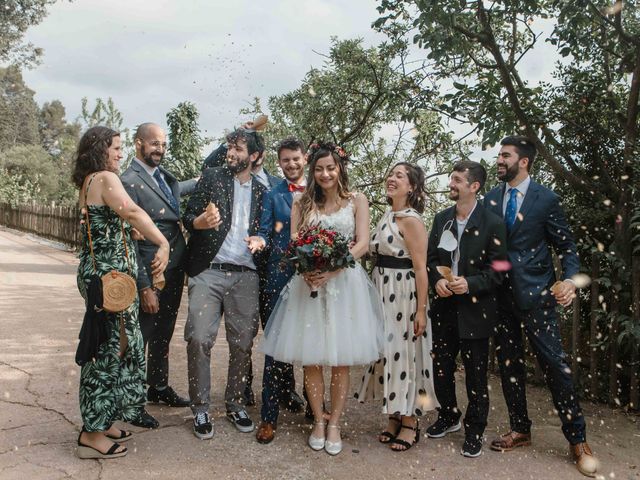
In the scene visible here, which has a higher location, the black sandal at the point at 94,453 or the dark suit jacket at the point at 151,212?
the dark suit jacket at the point at 151,212

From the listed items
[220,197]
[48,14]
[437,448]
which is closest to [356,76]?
[220,197]

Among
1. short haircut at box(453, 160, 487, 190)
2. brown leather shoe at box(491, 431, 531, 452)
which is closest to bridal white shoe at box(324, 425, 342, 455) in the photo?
brown leather shoe at box(491, 431, 531, 452)

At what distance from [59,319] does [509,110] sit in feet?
22.3

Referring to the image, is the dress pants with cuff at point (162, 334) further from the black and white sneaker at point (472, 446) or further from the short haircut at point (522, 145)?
the short haircut at point (522, 145)

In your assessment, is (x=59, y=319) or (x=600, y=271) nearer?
(x=600, y=271)

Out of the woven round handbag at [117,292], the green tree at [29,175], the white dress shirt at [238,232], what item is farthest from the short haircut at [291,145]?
the green tree at [29,175]

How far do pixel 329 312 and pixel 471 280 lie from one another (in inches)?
39.9

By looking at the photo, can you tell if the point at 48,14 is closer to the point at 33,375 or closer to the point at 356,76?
the point at 356,76

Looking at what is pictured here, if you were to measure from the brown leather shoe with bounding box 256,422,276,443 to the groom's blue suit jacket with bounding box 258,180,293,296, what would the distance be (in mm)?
988

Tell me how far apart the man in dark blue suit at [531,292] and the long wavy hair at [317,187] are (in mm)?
1146

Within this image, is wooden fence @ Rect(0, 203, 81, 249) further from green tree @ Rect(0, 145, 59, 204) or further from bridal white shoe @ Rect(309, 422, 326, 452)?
bridal white shoe @ Rect(309, 422, 326, 452)

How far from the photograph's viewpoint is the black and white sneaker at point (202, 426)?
4.27 m

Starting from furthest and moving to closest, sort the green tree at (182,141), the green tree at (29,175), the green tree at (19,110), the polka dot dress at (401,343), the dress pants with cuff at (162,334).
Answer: the green tree at (19,110), the green tree at (29,175), the green tree at (182,141), the dress pants with cuff at (162,334), the polka dot dress at (401,343)

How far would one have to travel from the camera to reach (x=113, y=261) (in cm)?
395
